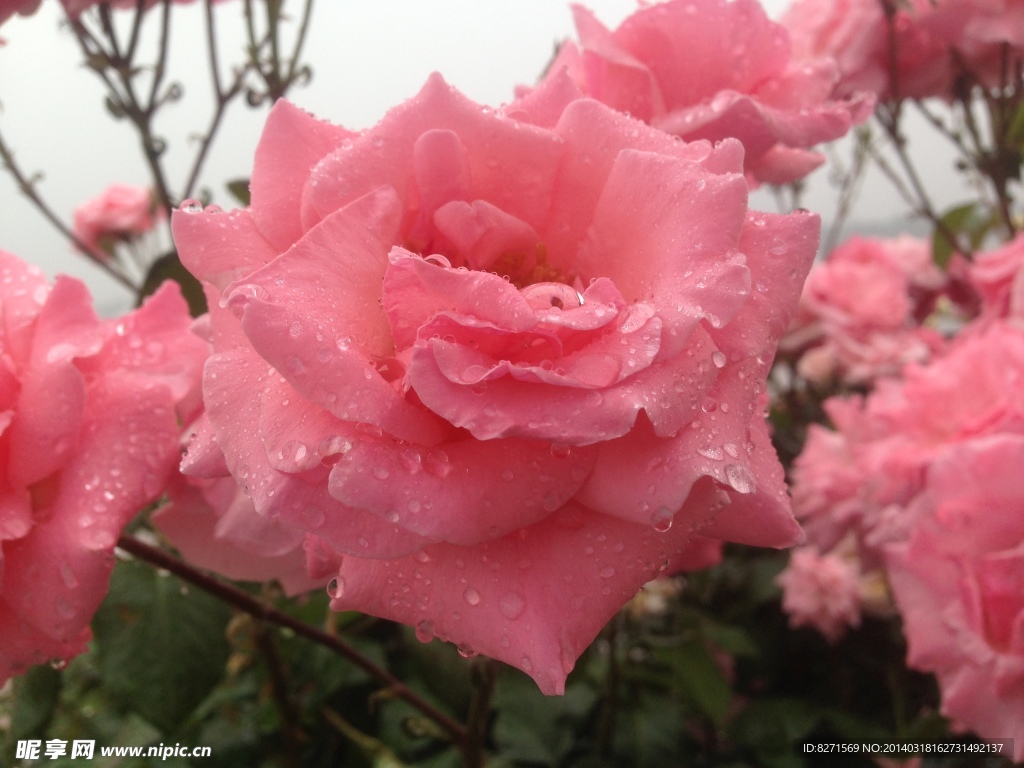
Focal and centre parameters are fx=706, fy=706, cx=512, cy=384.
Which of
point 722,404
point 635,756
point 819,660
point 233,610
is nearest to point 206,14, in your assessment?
point 233,610

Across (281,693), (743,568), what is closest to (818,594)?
(743,568)

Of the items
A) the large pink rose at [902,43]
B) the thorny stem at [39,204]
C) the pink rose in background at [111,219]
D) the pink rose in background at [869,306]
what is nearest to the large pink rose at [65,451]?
the thorny stem at [39,204]

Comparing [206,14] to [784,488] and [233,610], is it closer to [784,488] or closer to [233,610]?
[233,610]

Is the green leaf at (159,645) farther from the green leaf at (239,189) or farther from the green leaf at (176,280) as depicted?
the green leaf at (239,189)

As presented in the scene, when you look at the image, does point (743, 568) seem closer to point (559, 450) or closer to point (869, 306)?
Result: point (869, 306)

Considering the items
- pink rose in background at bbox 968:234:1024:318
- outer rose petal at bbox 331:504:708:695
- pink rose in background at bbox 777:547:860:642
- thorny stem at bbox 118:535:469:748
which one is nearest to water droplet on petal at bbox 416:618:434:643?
outer rose petal at bbox 331:504:708:695
